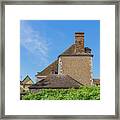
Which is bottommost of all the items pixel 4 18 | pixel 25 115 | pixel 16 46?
pixel 25 115

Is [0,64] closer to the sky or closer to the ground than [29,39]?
closer to the ground

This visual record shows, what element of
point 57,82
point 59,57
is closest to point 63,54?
point 59,57

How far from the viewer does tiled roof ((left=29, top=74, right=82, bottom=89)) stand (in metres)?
2.14

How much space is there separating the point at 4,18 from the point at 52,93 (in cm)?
47

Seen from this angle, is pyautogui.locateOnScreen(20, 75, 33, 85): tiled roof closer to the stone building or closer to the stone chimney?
the stone building

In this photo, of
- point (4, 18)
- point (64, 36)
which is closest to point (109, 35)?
point (64, 36)

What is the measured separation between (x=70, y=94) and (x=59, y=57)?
0.20m

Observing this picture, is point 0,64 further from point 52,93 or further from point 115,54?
point 115,54

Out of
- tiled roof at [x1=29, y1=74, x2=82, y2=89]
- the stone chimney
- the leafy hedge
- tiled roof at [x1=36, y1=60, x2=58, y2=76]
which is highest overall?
the stone chimney

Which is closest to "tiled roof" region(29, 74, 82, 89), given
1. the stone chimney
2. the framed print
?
the framed print

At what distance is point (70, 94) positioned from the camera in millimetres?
2145

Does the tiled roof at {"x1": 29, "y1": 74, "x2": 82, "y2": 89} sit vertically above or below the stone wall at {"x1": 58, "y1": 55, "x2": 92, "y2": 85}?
below

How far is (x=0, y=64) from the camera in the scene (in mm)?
2102

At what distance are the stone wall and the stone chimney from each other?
0.04m
